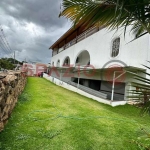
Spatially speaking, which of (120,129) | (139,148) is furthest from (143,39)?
(139,148)

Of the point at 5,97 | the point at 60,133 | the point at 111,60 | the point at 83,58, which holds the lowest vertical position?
the point at 60,133

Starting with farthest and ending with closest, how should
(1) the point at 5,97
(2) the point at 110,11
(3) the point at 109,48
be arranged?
(3) the point at 109,48, (1) the point at 5,97, (2) the point at 110,11

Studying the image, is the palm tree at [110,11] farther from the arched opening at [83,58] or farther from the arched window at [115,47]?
the arched opening at [83,58]

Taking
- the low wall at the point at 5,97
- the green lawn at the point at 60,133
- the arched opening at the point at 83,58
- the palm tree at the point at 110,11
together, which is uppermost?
the arched opening at the point at 83,58

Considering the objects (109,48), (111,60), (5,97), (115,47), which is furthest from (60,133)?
(109,48)

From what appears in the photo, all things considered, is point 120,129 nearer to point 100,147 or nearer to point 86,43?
point 100,147

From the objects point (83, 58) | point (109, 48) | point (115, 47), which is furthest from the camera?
point (83, 58)

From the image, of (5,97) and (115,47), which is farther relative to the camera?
(115,47)

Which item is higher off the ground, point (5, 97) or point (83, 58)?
point (83, 58)

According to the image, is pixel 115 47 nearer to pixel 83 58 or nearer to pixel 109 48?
pixel 109 48

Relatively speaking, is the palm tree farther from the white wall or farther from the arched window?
the arched window

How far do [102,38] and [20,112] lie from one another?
32.6 feet

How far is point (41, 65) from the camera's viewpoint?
38000mm

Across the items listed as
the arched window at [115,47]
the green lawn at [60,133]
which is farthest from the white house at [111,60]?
the green lawn at [60,133]
